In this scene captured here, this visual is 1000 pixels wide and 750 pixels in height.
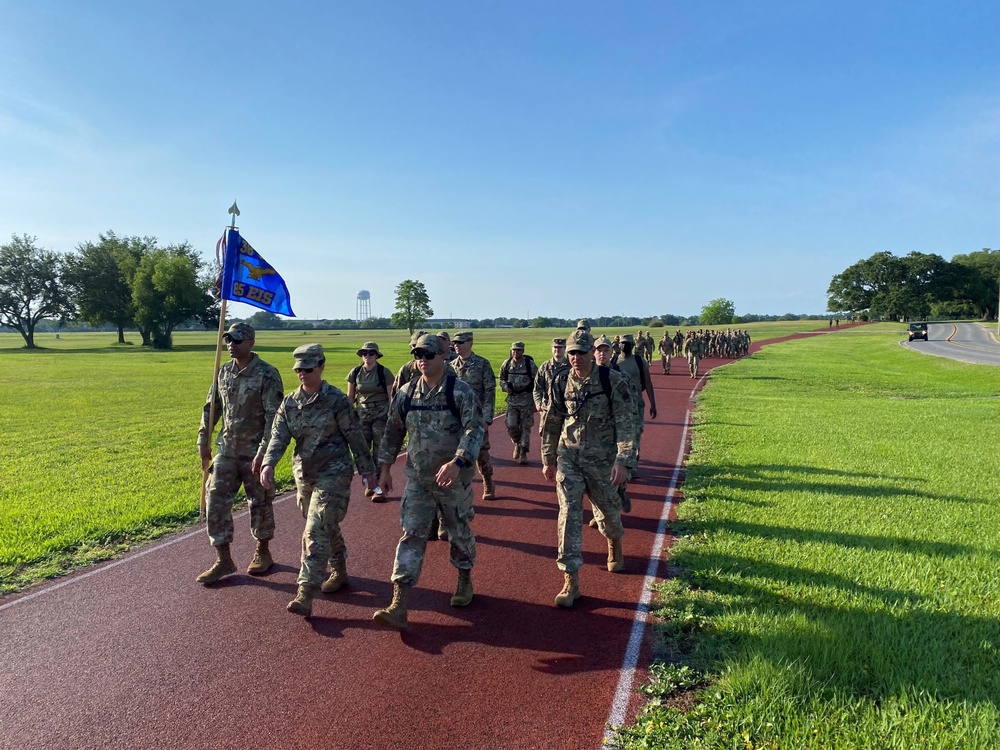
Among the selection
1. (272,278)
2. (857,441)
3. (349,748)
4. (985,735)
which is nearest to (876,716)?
(985,735)

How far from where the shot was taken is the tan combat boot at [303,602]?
4.96 m

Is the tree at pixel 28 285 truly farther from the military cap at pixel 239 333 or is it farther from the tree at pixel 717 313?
the tree at pixel 717 313

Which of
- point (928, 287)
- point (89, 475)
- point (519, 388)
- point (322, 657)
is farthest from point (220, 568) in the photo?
point (928, 287)

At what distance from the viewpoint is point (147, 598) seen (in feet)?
17.9

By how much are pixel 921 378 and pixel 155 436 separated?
3126cm

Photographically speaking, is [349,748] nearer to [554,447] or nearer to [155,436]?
[554,447]

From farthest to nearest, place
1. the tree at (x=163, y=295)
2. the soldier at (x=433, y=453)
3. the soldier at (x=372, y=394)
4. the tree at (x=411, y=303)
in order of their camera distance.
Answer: the tree at (x=411, y=303)
the tree at (x=163, y=295)
the soldier at (x=372, y=394)
the soldier at (x=433, y=453)

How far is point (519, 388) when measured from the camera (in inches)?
405

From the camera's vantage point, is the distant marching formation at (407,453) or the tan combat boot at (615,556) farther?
the tan combat boot at (615,556)

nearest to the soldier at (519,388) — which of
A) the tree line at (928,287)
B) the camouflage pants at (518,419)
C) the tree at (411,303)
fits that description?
the camouflage pants at (518,419)

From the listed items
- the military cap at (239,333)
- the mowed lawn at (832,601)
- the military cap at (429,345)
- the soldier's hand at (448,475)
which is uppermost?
the military cap at (239,333)

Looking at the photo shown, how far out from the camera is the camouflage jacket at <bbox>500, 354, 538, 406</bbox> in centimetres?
1019

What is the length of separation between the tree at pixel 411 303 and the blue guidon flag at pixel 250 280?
98784 millimetres

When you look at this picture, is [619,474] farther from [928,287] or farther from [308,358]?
[928,287]
